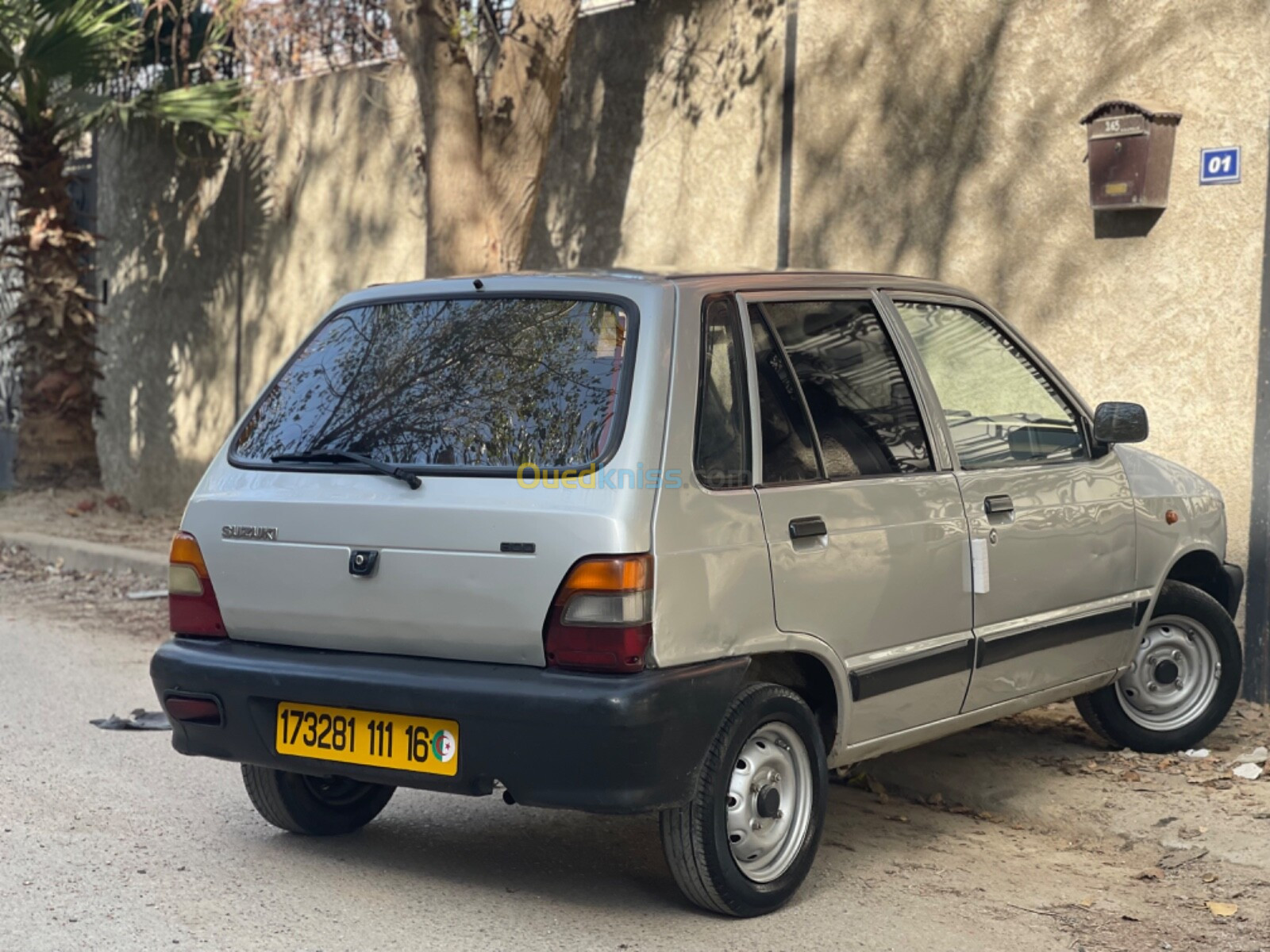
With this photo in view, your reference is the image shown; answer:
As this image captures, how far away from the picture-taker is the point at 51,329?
13359mm

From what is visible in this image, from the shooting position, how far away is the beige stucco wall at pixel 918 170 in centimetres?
703

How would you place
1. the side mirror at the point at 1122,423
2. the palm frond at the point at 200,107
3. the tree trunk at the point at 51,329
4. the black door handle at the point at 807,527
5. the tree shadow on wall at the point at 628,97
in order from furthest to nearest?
the tree trunk at the point at 51,329, the palm frond at the point at 200,107, the tree shadow on wall at the point at 628,97, the side mirror at the point at 1122,423, the black door handle at the point at 807,527

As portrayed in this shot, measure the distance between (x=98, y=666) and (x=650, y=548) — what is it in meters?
4.69

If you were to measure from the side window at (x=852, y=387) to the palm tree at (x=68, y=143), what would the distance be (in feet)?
29.6

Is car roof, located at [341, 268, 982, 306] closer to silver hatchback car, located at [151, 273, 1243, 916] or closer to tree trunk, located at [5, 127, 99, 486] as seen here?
silver hatchback car, located at [151, 273, 1243, 916]

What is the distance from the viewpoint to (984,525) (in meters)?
4.93

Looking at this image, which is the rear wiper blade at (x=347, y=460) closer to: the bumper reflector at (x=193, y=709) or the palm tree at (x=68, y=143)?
the bumper reflector at (x=193, y=709)

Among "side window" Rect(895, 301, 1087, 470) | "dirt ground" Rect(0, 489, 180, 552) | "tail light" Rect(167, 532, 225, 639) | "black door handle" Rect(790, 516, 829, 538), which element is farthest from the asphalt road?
"dirt ground" Rect(0, 489, 180, 552)

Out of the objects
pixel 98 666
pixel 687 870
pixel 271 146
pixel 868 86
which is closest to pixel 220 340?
pixel 271 146

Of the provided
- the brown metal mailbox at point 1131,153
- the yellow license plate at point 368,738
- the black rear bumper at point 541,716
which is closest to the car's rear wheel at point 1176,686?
the brown metal mailbox at point 1131,153

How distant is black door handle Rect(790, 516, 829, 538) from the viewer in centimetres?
430

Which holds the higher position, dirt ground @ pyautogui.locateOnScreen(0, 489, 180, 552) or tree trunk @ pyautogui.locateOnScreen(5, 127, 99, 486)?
tree trunk @ pyautogui.locateOnScreen(5, 127, 99, 486)

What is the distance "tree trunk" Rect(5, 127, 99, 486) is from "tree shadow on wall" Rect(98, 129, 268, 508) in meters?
0.43

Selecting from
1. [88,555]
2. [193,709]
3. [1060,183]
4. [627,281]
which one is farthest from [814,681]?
[88,555]
